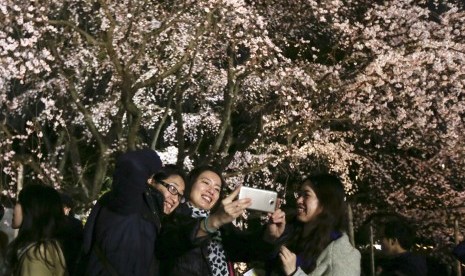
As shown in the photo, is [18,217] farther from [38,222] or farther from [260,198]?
[260,198]

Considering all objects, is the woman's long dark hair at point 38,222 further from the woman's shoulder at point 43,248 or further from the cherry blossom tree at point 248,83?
the cherry blossom tree at point 248,83

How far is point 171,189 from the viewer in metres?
4.61

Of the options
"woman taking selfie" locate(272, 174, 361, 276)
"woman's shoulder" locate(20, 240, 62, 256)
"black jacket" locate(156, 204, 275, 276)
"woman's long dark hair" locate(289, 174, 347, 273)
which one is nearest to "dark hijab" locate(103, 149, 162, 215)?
"black jacket" locate(156, 204, 275, 276)

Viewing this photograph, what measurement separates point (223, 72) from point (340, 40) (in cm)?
204

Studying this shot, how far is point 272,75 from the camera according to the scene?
13.1 metres

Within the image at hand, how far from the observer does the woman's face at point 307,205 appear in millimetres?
4117

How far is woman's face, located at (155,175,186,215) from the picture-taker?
4543 mm

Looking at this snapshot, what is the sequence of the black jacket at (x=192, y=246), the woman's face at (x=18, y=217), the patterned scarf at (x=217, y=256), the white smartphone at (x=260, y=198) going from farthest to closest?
the woman's face at (x=18, y=217), the patterned scarf at (x=217, y=256), the black jacket at (x=192, y=246), the white smartphone at (x=260, y=198)

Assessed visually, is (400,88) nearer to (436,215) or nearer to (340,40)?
(340,40)

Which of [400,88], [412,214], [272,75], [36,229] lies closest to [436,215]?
[412,214]

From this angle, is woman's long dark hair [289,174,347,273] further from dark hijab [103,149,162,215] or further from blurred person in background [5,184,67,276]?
blurred person in background [5,184,67,276]

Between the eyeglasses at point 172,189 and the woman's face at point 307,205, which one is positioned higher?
the eyeglasses at point 172,189

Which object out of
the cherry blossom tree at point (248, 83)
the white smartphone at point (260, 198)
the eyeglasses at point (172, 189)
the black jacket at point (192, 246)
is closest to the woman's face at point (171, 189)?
the eyeglasses at point (172, 189)

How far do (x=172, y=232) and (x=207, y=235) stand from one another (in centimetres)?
19
